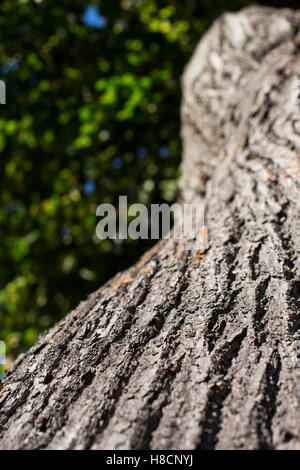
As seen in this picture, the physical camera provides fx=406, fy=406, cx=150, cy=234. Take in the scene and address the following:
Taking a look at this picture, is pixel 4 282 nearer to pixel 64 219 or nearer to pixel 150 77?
pixel 64 219

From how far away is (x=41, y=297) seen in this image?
3.69 m

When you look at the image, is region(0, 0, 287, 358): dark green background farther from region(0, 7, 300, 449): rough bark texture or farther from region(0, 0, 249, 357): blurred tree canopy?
region(0, 7, 300, 449): rough bark texture

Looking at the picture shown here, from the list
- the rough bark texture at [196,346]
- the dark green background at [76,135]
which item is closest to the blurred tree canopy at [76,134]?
the dark green background at [76,135]

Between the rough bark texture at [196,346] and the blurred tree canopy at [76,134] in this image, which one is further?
the blurred tree canopy at [76,134]

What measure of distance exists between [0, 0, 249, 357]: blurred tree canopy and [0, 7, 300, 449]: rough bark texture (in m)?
1.81

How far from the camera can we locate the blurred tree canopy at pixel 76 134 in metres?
3.33

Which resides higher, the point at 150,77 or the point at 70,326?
the point at 150,77

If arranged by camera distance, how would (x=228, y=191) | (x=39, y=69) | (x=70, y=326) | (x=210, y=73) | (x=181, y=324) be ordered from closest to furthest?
(x=181, y=324)
(x=70, y=326)
(x=228, y=191)
(x=210, y=73)
(x=39, y=69)

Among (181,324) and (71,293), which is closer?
(181,324)

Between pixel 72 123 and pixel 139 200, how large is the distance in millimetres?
853

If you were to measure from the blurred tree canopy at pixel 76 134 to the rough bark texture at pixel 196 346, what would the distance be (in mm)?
1814

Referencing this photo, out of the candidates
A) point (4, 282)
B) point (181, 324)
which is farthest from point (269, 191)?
point (4, 282)

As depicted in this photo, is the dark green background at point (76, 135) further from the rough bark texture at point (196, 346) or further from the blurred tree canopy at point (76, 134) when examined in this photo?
the rough bark texture at point (196, 346)

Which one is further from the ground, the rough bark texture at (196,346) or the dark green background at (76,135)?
the dark green background at (76,135)
